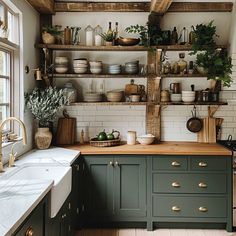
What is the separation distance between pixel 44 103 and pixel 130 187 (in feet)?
4.36

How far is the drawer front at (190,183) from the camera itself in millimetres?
3965

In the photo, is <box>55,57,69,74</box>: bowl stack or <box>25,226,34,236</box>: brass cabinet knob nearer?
<box>25,226,34,236</box>: brass cabinet knob

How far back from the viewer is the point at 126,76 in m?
4.39

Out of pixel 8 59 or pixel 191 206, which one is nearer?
pixel 8 59

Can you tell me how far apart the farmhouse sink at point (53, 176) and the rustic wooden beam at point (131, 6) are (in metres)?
2.19

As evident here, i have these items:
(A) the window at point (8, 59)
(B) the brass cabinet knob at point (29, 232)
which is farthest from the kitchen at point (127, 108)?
(B) the brass cabinet knob at point (29, 232)

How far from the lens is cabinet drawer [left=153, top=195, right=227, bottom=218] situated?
3.98 m

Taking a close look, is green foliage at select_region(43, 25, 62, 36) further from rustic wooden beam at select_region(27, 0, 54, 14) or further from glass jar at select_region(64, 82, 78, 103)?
glass jar at select_region(64, 82, 78, 103)

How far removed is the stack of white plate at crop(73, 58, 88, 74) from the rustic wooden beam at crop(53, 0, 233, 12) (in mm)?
653

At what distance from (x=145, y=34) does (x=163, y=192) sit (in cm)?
188

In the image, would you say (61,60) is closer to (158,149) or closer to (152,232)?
(158,149)

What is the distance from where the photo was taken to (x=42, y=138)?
4.05 meters

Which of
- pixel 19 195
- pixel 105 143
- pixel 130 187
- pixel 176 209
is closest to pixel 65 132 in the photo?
pixel 105 143

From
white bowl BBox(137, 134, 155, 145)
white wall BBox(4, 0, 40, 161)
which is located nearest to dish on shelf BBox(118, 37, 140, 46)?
white wall BBox(4, 0, 40, 161)
